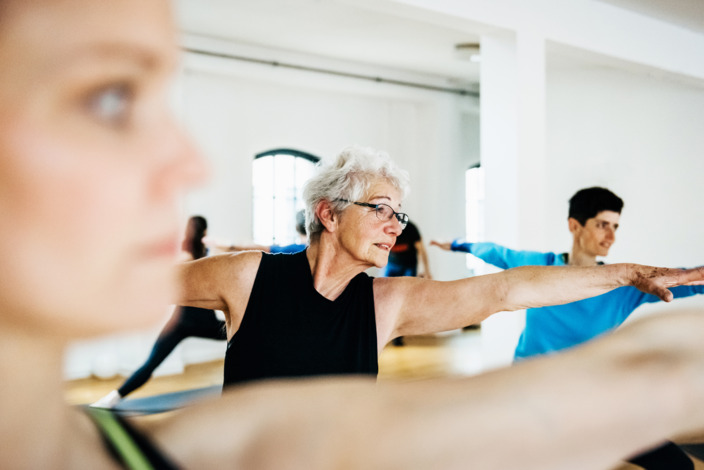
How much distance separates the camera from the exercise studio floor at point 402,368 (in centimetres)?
601

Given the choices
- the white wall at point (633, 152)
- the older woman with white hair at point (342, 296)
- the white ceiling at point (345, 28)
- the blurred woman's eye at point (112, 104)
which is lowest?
the older woman with white hair at point (342, 296)

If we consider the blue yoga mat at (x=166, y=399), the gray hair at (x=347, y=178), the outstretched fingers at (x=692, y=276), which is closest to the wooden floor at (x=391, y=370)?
the blue yoga mat at (x=166, y=399)

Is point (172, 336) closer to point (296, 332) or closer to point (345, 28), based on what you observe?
point (296, 332)

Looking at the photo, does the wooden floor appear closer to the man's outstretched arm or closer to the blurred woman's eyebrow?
the man's outstretched arm

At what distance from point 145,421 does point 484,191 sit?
15.8ft

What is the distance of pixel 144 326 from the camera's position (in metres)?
0.22

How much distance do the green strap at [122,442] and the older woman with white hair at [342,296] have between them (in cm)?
139

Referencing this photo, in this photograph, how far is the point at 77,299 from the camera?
0.69ft

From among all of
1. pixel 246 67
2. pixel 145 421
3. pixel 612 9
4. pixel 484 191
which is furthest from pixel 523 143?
pixel 145 421

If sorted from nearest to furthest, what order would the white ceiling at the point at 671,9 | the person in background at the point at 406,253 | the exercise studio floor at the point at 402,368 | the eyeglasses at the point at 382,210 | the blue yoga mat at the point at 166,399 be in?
the eyeglasses at the point at 382,210 < the blue yoga mat at the point at 166,399 < the white ceiling at the point at 671,9 < the exercise studio floor at the point at 402,368 < the person in background at the point at 406,253

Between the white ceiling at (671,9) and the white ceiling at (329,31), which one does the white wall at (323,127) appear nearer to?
the white ceiling at (329,31)

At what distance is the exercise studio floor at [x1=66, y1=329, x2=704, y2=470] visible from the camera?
19.7 ft

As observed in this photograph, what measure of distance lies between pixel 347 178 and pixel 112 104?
190 cm

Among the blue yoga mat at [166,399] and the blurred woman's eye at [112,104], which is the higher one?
the blurred woman's eye at [112,104]
